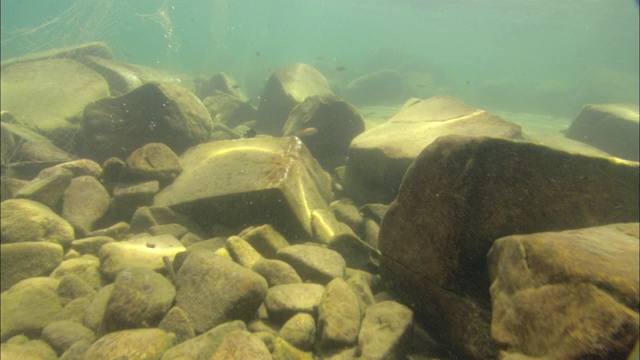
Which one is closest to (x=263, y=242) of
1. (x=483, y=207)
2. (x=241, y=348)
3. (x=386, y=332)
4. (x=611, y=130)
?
(x=241, y=348)

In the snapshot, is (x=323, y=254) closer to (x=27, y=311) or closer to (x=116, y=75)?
(x=27, y=311)

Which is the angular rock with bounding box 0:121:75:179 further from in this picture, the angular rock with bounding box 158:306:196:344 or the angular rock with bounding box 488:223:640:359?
the angular rock with bounding box 488:223:640:359

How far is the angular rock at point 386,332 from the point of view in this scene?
2.45 m

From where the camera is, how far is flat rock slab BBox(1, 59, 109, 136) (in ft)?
24.0

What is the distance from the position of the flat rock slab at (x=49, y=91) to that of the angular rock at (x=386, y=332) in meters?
7.82

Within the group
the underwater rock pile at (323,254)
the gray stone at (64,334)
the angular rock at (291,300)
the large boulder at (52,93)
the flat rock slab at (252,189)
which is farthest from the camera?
the large boulder at (52,93)

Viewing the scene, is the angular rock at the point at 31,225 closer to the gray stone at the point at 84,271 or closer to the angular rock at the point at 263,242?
the gray stone at the point at 84,271

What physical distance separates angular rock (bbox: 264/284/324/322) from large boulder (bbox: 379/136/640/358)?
0.95 meters

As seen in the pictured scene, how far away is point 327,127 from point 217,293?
5514 millimetres

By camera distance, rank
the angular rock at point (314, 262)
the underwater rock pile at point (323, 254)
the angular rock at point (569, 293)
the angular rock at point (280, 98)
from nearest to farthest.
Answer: the angular rock at point (569, 293)
the underwater rock pile at point (323, 254)
the angular rock at point (314, 262)
the angular rock at point (280, 98)

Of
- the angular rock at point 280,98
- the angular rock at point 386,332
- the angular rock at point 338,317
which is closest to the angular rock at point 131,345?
the angular rock at point 338,317

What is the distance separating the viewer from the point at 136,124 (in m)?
6.33

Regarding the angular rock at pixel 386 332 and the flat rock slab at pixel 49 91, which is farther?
the flat rock slab at pixel 49 91

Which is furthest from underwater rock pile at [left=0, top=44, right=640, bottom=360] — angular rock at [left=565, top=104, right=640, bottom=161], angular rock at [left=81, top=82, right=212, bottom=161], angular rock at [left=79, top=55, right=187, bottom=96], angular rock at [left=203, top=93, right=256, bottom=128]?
angular rock at [left=565, top=104, right=640, bottom=161]
